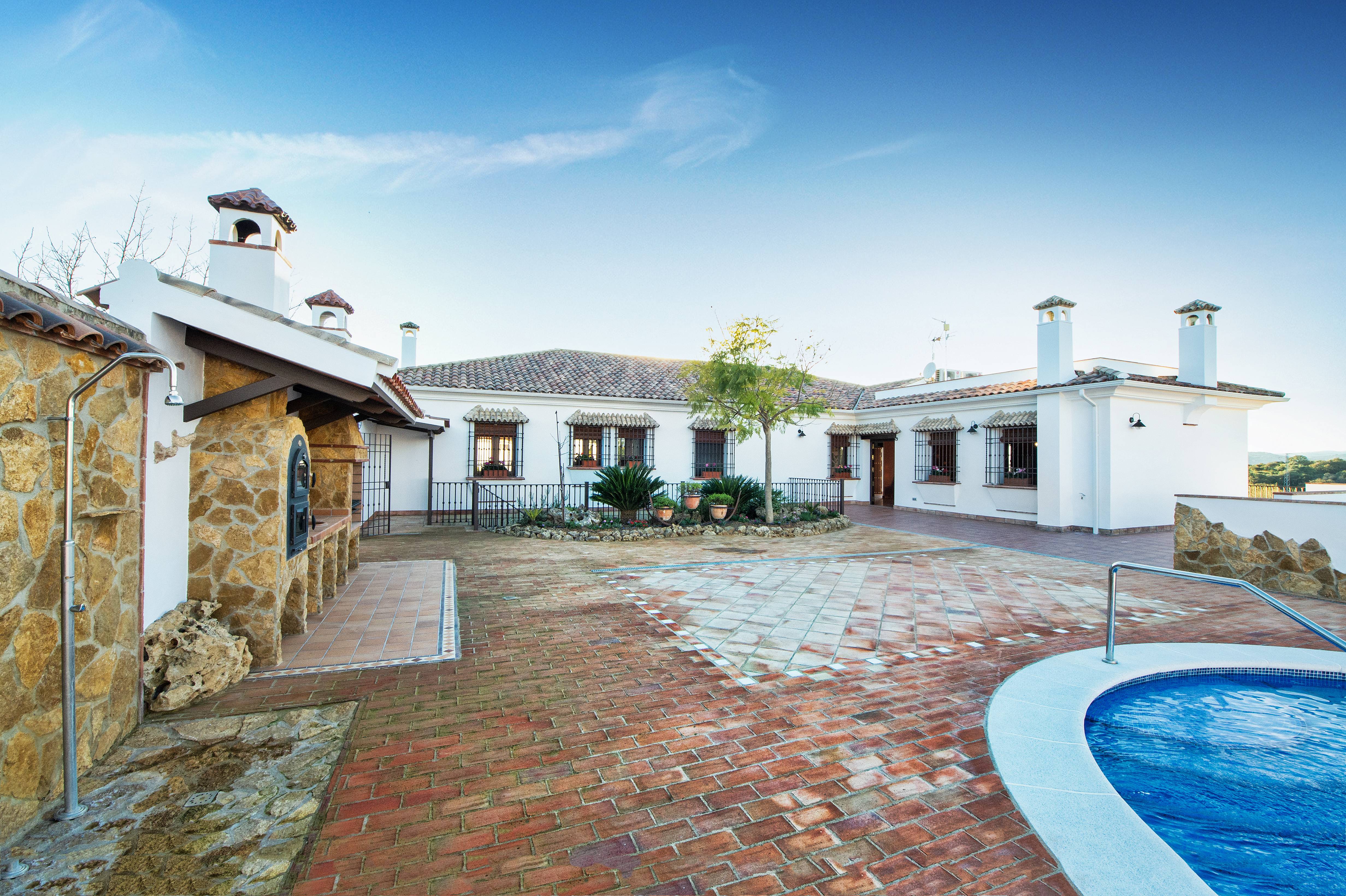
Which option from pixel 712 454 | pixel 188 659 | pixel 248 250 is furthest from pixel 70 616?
pixel 712 454

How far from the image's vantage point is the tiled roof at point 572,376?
15.2 meters

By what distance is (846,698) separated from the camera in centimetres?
341

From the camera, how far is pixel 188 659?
3275mm

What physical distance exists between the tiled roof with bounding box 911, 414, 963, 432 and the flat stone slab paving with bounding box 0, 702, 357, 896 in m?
15.1

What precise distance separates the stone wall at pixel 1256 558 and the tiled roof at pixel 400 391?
881cm

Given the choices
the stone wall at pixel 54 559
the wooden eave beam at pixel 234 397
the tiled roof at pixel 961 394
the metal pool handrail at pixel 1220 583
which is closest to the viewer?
the stone wall at pixel 54 559

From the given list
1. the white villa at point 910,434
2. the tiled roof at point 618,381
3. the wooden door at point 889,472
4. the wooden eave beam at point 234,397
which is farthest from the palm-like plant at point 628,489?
the wooden door at point 889,472

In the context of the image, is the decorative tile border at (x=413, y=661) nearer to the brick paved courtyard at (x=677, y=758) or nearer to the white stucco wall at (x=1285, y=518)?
the brick paved courtyard at (x=677, y=758)

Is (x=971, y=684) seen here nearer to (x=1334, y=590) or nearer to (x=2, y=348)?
(x=2, y=348)

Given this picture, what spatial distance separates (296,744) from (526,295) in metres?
14.2

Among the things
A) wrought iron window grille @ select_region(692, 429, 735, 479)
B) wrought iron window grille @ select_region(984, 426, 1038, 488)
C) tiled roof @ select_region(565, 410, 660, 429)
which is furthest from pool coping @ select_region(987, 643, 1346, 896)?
wrought iron window grille @ select_region(692, 429, 735, 479)

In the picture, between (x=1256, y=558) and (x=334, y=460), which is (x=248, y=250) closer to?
(x=334, y=460)

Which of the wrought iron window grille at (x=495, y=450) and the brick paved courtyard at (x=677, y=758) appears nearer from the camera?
the brick paved courtyard at (x=677, y=758)

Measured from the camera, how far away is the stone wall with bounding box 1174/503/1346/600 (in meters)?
A: 6.58
